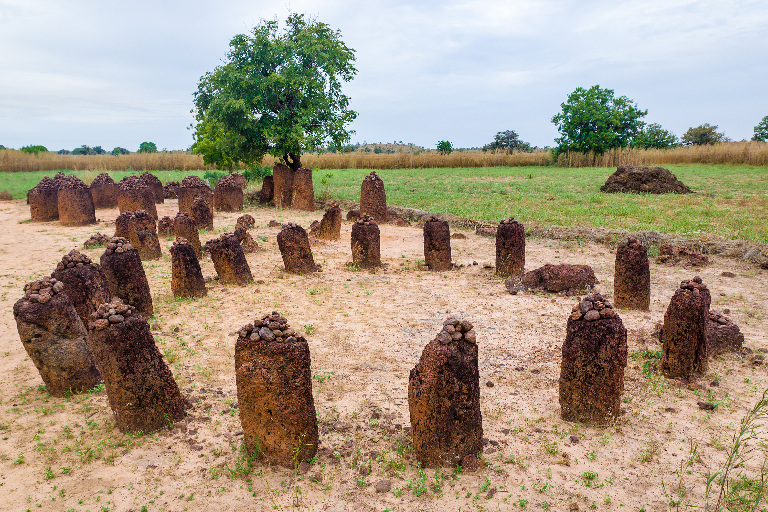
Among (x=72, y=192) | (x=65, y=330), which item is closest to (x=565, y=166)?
(x=72, y=192)

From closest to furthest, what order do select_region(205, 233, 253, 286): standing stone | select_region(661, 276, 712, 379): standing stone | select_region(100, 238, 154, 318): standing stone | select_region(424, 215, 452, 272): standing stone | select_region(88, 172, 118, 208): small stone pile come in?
1. select_region(661, 276, 712, 379): standing stone
2. select_region(100, 238, 154, 318): standing stone
3. select_region(205, 233, 253, 286): standing stone
4. select_region(424, 215, 452, 272): standing stone
5. select_region(88, 172, 118, 208): small stone pile

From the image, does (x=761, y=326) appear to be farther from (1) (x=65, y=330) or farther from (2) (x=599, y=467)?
(1) (x=65, y=330)

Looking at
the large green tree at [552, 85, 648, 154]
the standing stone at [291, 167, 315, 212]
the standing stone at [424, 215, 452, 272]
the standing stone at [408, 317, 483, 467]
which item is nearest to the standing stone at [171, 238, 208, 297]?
the standing stone at [424, 215, 452, 272]

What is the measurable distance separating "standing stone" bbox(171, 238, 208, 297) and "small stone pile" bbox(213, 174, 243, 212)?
35.0 ft

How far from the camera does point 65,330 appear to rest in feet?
18.9

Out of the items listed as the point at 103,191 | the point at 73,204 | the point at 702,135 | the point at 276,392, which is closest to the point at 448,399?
the point at 276,392

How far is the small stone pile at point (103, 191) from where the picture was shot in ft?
67.2

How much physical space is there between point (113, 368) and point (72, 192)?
1402 centimetres

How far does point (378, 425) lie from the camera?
201 inches

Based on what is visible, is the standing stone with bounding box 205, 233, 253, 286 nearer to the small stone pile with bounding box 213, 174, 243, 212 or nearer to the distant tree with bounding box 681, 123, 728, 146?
the small stone pile with bounding box 213, 174, 243, 212

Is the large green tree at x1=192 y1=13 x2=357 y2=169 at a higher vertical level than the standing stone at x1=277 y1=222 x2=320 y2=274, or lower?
higher

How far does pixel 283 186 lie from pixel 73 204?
22.9 ft

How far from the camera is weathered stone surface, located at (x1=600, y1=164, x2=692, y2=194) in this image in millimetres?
21844

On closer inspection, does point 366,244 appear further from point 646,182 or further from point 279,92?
point 646,182
